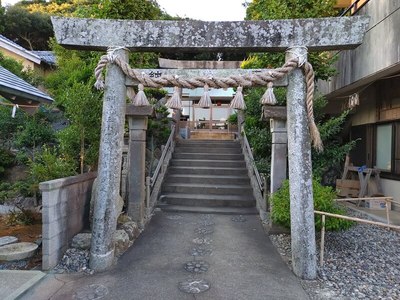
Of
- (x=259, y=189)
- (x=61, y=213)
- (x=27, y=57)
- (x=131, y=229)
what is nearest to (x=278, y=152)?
(x=259, y=189)

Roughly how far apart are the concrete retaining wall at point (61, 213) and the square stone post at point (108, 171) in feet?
1.67

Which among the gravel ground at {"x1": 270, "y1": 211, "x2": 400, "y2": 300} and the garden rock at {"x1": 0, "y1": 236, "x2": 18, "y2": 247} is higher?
the garden rock at {"x1": 0, "y1": 236, "x2": 18, "y2": 247}

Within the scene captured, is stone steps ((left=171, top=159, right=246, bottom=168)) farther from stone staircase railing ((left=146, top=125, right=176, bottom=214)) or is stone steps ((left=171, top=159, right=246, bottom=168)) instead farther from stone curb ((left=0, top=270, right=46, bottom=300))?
stone curb ((left=0, top=270, right=46, bottom=300))

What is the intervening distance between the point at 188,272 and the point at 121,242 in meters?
1.40

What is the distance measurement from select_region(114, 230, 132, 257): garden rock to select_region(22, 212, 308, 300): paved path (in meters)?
0.10

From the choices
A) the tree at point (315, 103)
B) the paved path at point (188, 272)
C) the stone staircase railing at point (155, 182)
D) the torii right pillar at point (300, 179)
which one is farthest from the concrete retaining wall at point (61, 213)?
the tree at point (315, 103)

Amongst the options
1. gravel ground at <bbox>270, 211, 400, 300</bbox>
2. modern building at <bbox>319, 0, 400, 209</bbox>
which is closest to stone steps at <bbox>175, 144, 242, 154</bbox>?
modern building at <bbox>319, 0, 400, 209</bbox>

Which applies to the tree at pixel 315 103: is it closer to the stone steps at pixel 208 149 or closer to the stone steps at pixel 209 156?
the stone steps at pixel 209 156

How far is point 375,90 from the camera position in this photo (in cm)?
890

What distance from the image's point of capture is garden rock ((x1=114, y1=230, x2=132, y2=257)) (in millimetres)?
4707

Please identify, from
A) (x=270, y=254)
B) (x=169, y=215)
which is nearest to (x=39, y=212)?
(x=169, y=215)

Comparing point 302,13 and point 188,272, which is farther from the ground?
point 302,13

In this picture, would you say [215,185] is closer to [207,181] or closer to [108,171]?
[207,181]

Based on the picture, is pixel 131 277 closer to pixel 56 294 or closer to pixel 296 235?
pixel 56 294
